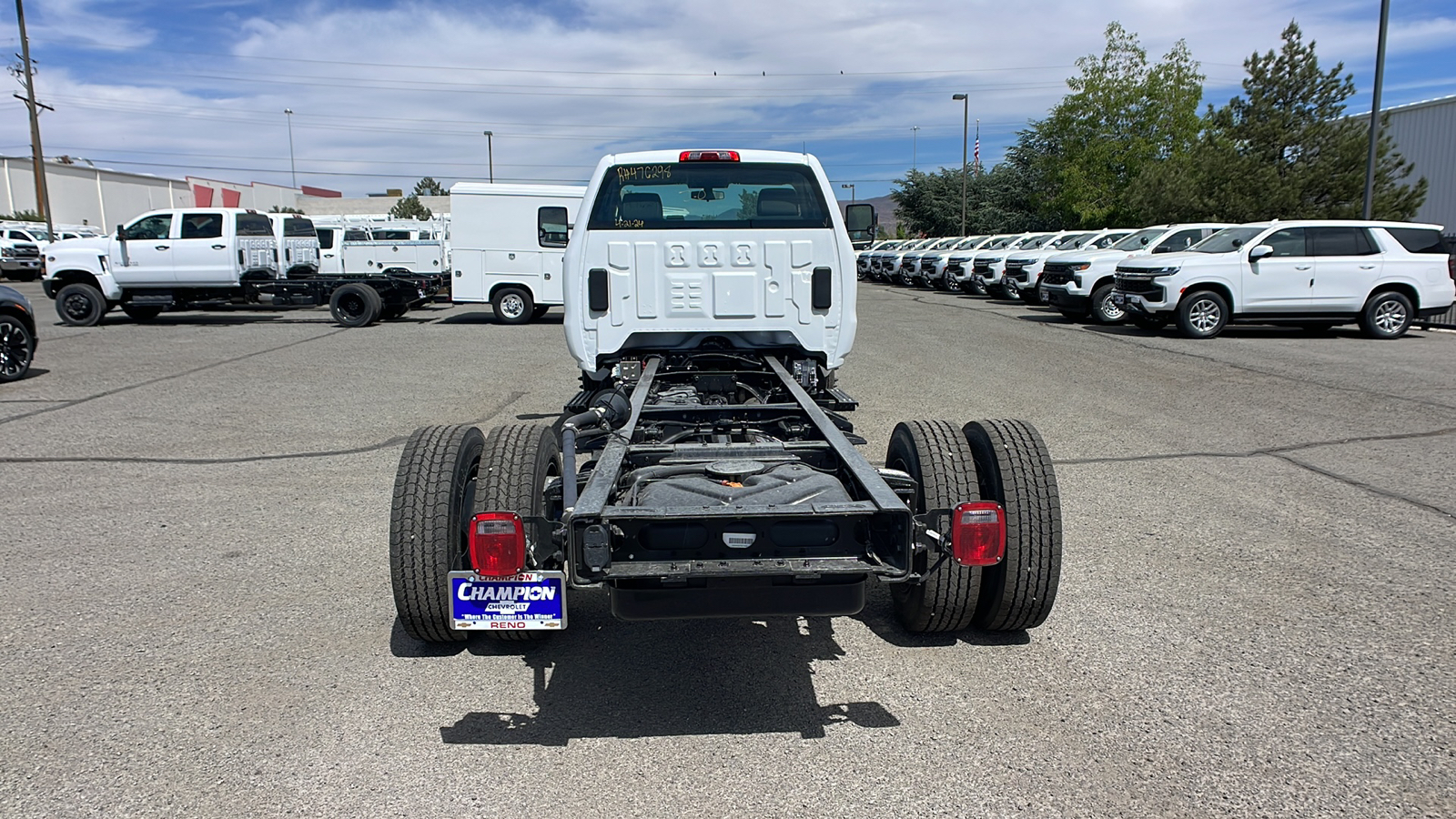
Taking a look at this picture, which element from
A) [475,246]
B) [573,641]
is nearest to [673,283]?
[573,641]

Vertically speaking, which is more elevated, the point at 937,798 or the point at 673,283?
the point at 673,283

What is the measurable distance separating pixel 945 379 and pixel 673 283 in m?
5.86

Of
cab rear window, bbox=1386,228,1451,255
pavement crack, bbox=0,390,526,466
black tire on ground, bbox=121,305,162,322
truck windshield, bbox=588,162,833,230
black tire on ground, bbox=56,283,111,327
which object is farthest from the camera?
black tire on ground, bbox=121,305,162,322

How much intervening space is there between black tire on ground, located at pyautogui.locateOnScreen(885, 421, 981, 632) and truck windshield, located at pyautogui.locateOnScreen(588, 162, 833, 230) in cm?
276

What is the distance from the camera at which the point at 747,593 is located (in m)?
3.09

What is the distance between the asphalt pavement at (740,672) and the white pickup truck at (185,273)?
464 inches

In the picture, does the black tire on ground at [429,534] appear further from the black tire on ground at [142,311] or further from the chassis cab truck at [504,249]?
the black tire on ground at [142,311]

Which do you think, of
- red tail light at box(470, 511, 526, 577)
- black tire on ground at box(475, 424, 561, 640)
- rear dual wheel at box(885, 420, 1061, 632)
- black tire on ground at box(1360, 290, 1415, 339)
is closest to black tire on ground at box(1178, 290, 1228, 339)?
black tire on ground at box(1360, 290, 1415, 339)

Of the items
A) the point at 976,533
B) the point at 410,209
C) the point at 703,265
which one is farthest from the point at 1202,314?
the point at 410,209

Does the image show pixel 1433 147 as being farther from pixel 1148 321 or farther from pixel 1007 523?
pixel 1007 523

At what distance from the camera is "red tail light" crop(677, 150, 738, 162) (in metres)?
6.37

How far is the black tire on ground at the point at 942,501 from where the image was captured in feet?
12.3

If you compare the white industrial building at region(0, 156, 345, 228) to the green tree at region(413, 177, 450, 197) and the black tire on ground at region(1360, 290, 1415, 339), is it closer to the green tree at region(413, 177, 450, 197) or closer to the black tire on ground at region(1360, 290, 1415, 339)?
the green tree at region(413, 177, 450, 197)

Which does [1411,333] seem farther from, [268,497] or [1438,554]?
[268,497]
